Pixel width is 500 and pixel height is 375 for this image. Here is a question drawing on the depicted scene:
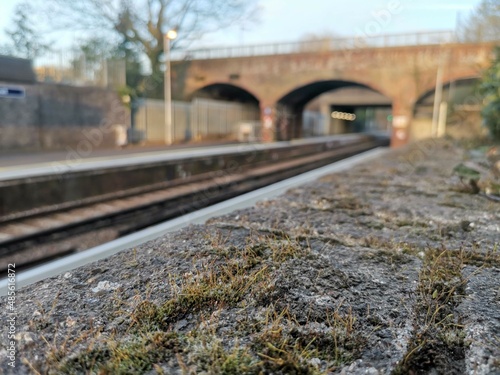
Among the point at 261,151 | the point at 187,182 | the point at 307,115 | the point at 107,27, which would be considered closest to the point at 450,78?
the point at 261,151

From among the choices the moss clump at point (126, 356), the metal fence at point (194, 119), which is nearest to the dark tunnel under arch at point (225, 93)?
the metal fence at point (194, 119)

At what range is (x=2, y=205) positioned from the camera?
23.9 ft

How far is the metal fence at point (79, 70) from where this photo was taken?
54.5 ft

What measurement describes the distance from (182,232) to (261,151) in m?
14.5

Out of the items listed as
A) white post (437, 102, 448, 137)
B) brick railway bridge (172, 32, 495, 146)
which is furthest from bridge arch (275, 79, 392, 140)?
white post (437, 102, 448, 137)

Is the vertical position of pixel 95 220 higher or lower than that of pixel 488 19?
lower

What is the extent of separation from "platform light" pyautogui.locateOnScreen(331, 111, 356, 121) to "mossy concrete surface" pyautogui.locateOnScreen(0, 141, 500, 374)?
156 ft

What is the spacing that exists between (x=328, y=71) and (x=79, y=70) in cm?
1764

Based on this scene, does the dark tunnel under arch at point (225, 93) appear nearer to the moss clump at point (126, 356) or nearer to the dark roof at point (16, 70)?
the dark roof at point (16, 70)

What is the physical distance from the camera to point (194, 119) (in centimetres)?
2742

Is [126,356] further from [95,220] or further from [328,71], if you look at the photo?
[328,71]

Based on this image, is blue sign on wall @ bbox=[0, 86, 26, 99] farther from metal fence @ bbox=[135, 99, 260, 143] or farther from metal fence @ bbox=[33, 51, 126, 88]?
metal fence @ bbox=[135, 99, 260, 143]

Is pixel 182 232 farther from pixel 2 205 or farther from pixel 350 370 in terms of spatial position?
pixel 2 205

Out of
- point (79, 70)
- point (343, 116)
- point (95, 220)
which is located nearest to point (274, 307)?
point (95, 220)
